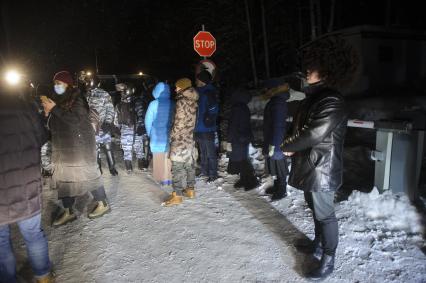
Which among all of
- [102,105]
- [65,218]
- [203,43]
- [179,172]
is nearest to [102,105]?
[102,105]

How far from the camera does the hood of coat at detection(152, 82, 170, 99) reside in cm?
495

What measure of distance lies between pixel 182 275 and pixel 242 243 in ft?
2.70

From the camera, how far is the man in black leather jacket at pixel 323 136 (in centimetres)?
272

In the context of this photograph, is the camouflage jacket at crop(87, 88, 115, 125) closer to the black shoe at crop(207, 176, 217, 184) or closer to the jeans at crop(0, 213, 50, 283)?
the black shoe at crop(207, 176, 217, 184)

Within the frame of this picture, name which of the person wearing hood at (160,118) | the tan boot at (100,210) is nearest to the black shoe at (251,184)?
the person wearing hood at (160,118)

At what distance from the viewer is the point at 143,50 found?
26.5 metres

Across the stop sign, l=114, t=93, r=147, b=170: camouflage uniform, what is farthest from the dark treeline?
l=114, t=93, r=147, b=170: camouflage uniform

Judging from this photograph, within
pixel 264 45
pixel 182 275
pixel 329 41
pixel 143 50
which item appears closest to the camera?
pixel 329 41

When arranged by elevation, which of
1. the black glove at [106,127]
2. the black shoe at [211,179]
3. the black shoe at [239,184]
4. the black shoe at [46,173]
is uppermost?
the black glove at [106,127]

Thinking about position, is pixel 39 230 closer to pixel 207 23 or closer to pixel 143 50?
pixel 207 23

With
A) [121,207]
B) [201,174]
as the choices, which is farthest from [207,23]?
[121,207]

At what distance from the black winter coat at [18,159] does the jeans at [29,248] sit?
154 mm

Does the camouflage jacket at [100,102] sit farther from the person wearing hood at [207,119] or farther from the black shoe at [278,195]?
the black shoe at [278,195]

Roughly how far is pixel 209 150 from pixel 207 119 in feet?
1.95
